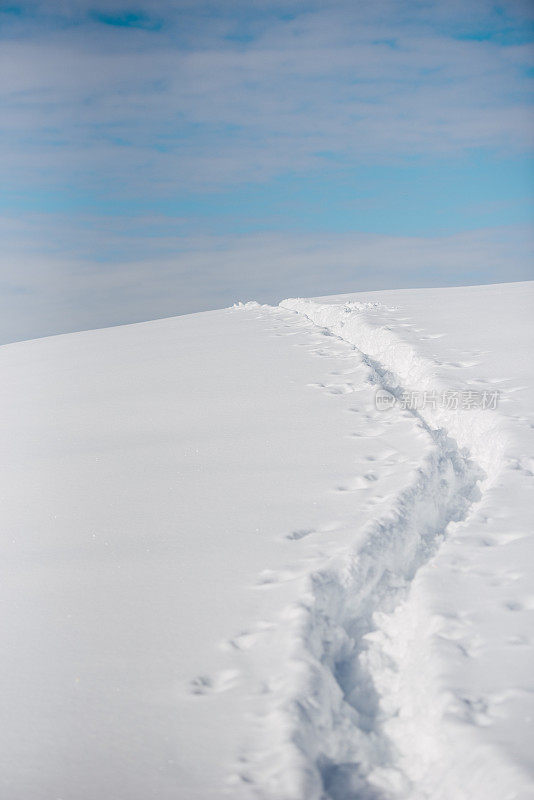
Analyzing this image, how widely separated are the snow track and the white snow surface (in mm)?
10

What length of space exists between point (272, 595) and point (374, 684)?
0.59 metres

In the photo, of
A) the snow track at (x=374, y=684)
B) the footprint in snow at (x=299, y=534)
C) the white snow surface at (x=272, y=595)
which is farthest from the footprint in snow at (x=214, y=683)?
the footprint in snow at (x=299, y=534)

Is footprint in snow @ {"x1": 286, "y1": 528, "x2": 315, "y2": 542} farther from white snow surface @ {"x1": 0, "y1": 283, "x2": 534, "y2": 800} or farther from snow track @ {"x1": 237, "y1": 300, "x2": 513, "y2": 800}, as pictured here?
snow track @ {"x1": 237, "y1": 300, "x2": 513, "y2": 800}

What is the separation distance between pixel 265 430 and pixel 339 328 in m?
4.99

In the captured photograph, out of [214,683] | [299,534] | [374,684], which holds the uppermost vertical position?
[299,534]

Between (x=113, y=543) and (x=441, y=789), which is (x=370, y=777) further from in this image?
(x=113, y=543)

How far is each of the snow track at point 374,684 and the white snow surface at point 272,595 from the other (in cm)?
1

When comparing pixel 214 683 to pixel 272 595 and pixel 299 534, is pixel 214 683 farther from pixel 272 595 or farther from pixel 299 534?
pixel 299 534

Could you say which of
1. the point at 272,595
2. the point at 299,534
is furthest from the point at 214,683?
the point at 299,534

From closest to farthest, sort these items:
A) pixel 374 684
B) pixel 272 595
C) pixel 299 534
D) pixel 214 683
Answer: pixel 214 683 → pixel 374 684 → pixel 272 595 → pixel 299 534

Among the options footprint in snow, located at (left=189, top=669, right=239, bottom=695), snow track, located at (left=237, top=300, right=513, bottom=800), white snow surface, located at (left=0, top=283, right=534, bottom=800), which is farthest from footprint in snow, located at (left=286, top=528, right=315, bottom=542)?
footprint in snow, located at (left=189, top=669, right=239, bottom=695)

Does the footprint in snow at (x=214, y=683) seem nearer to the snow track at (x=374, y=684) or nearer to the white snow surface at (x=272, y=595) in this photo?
the white snow surface at (x=272, y=595)

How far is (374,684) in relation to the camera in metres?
2.89

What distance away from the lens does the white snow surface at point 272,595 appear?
2322 mm
